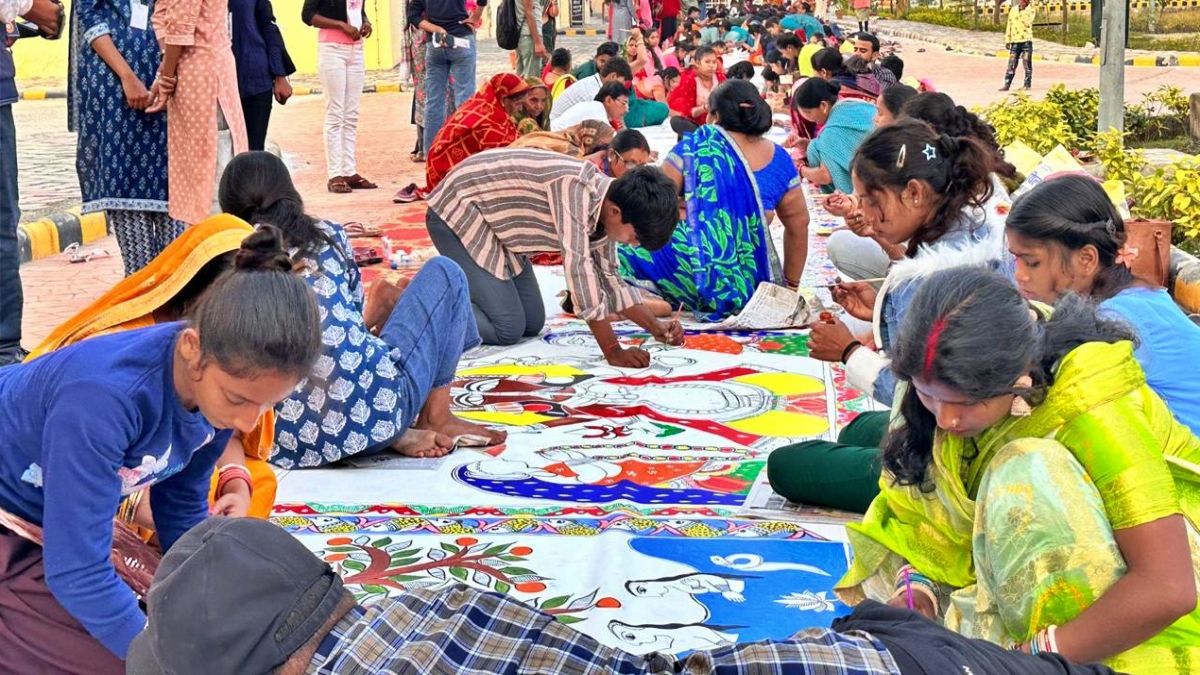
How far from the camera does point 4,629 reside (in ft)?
7.58

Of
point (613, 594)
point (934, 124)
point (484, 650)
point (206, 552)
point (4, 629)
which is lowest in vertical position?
point (613, 594)

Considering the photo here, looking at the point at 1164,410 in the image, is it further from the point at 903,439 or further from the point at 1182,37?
the point at 1182,37

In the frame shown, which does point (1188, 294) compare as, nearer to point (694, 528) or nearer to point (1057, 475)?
point (694, 528)

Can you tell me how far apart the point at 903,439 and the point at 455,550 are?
135 centimetres

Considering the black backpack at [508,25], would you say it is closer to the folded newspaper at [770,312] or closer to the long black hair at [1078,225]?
the folded newspaper at [770,312]

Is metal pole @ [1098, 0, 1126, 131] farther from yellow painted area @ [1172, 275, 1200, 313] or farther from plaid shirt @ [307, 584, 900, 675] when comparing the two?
plaid shirt @ [307, 584, 900, 675]

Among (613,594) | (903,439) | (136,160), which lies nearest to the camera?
(903,439)

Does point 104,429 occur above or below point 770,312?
above

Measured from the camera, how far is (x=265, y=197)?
358 centimetres

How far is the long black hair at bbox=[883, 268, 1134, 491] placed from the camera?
2.15m

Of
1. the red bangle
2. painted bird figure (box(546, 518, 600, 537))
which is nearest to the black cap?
the red bangle

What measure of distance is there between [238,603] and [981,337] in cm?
120

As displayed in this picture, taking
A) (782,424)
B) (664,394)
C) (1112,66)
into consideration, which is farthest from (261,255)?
(1112,66)

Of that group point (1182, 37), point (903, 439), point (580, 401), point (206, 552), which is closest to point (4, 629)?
point (206, 552)
